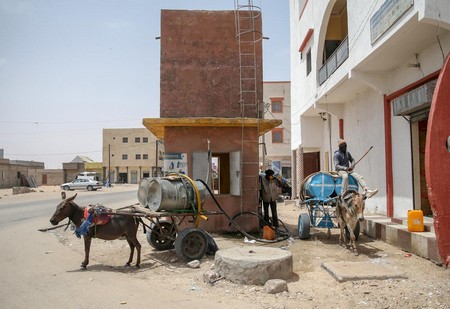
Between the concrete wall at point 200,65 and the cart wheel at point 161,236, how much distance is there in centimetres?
436

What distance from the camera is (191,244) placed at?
8.44 meters

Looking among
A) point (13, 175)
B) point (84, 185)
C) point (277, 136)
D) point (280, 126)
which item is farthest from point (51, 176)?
point (280, 126)

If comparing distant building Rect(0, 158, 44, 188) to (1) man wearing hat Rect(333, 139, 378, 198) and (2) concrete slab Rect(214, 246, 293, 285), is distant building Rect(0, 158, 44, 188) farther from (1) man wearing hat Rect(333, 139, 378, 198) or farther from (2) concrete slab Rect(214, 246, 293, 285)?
(2) concrete slab Rect(214, 246, 293, 285)

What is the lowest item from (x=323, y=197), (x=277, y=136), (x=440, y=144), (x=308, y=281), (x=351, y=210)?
(x=308, y=281)

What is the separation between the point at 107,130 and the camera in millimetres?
69500

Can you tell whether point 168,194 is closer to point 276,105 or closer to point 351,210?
point 351,210

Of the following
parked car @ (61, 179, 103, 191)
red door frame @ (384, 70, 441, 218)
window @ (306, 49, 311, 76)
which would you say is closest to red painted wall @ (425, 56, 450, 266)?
red door frame @ (384, 70, 441, 218)

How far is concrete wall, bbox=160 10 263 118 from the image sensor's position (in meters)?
12.9

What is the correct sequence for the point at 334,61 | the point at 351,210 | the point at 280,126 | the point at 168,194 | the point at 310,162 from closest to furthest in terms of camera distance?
the point at 168,194, the point at 351,210, the point at 334,61, the point at 310,162, the point at 280,126

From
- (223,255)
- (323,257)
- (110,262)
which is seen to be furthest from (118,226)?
(323,257)

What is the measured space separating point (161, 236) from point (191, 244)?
130 centimetres

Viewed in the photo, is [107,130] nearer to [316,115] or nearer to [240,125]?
[316,115]

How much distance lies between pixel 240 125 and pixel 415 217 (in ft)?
17.4

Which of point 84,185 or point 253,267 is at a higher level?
point 84,185
